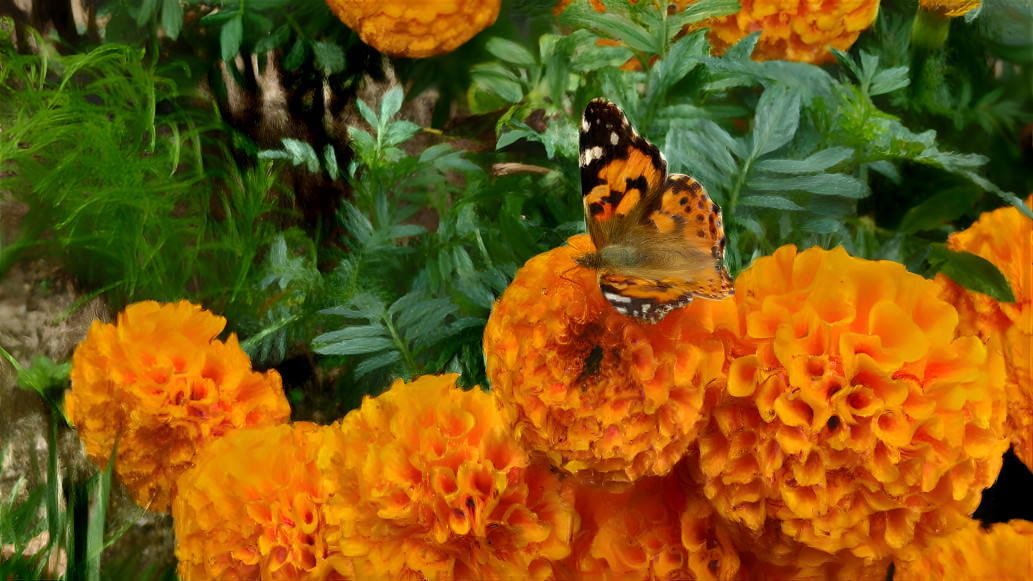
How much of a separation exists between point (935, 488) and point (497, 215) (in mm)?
259

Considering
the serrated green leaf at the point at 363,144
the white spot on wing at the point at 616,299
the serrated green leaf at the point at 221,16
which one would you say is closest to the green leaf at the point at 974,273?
the white spot on wing at the point at 616,299

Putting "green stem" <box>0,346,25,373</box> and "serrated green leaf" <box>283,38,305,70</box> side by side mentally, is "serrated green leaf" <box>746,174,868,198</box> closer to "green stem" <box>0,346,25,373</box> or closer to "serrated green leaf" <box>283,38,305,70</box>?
"serrated green leaf" <box>283,38,305,70</box>

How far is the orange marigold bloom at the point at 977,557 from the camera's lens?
14.8 inches

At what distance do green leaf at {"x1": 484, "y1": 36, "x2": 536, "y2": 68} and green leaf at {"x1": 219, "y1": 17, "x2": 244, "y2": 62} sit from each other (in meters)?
0.15

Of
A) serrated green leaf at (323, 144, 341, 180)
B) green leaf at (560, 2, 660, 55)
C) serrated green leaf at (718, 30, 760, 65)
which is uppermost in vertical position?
green leaf at (560, 2, 660, 55)

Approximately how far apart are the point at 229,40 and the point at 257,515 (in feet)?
0.92

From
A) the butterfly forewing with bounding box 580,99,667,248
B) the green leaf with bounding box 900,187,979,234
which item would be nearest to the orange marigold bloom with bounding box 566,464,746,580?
the butterfly forewing with bounding box 580,99,667,248

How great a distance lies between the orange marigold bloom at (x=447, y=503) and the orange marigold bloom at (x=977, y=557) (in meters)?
0.18

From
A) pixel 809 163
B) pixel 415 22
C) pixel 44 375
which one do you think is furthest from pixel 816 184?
pixel 44 375

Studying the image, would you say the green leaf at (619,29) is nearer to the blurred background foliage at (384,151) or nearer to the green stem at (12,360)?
the blurred background foliage at (384,151)

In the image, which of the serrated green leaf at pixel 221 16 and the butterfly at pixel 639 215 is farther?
the serrated green leaf at pixel 221 16

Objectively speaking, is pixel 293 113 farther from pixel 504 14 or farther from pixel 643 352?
pixel 643 352

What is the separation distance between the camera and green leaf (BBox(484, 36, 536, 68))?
44 cm

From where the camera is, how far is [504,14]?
44 cm
